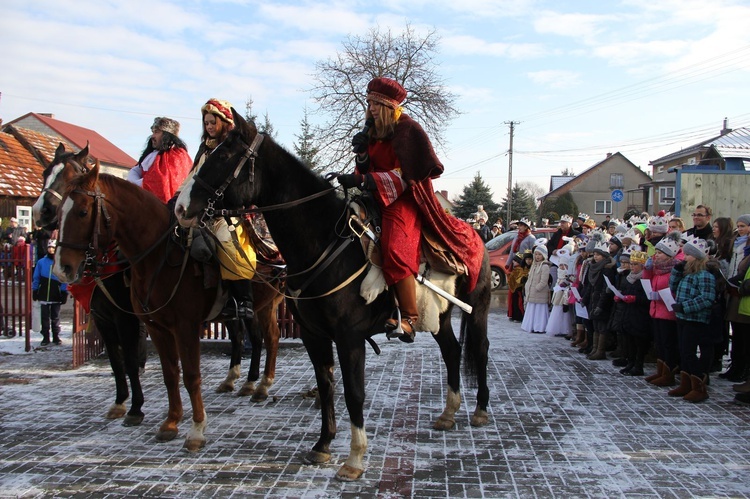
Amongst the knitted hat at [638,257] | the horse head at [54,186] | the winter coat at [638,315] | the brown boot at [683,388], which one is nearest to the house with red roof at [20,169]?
the horse head at [54,186]

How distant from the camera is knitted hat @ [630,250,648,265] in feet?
26.9

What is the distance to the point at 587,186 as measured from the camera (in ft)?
218

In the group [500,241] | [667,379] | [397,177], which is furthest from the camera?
[500,241]

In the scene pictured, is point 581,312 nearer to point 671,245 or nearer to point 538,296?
point 538,296

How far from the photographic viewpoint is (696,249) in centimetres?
697

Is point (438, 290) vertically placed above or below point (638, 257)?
below

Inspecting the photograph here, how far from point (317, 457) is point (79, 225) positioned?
278 centimetres

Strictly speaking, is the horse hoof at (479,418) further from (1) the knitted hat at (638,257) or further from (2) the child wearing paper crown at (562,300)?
(2) the child wearing paper crown at (562,300)

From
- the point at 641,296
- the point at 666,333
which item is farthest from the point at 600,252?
the point at 666,333

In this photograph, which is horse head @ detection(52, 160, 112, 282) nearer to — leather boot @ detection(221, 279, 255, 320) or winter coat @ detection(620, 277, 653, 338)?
leather boot @ detection(221, 279, 255, 320)

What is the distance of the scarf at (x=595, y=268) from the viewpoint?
9.22m

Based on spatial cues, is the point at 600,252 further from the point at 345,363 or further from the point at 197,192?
the point at 197,192

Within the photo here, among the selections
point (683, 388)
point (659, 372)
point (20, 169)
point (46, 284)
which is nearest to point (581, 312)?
point (659, 372)

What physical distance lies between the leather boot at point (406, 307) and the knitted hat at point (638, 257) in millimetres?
4716
